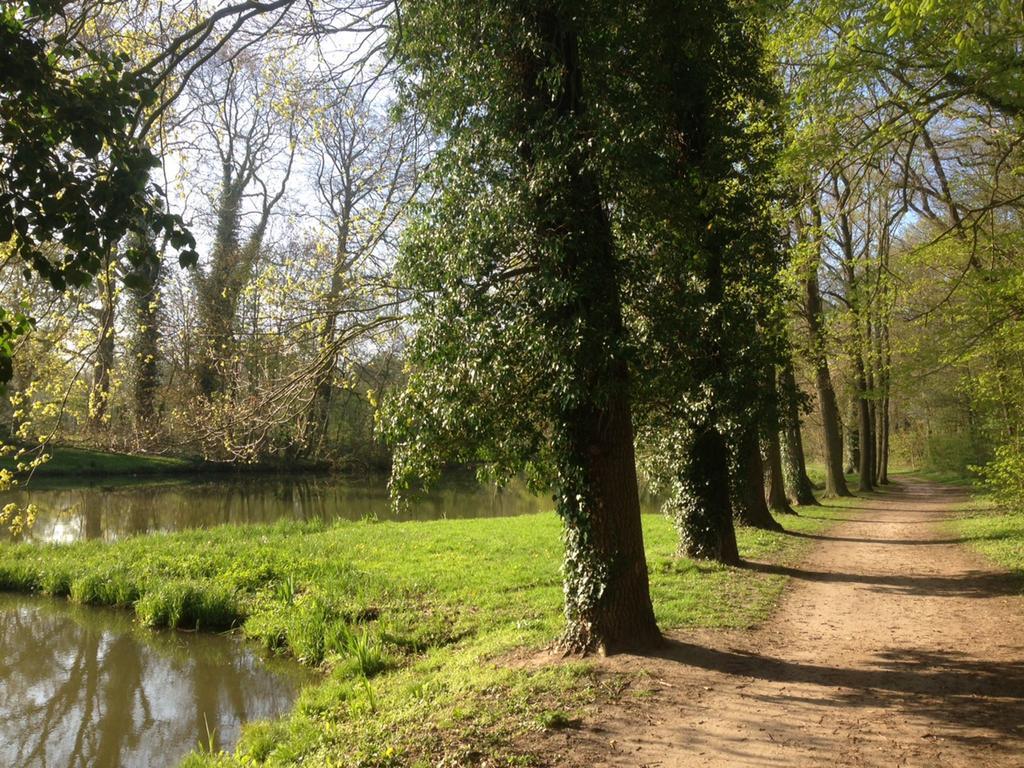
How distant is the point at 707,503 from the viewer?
10.2 m

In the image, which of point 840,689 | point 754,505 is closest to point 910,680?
point 840,689

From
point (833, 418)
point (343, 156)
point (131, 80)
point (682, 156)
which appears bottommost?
point (833, 418)

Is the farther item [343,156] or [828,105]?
[343,156]

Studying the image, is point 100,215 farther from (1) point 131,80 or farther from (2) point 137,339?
(2) point 137,339

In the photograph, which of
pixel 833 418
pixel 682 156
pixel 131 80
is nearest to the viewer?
pixel 131 80

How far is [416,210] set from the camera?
7164mm

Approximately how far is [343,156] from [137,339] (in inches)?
162

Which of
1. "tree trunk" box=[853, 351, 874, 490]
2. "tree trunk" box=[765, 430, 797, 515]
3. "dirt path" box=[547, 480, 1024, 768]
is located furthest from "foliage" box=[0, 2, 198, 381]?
"tree trunk" box=[853, 351, 874, 490]

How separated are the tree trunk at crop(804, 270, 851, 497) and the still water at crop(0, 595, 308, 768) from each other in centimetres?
1242

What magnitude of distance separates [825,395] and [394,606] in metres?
14.9

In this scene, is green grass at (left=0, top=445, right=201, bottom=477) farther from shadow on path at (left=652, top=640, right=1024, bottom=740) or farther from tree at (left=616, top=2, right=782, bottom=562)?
shadow on path at (left=652, top=640, right=1024, bottom=740)

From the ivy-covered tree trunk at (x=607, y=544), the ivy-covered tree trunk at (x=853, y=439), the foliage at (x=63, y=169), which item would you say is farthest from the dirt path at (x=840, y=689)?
the ivy-covered tree trunk at (x=853, y=439)

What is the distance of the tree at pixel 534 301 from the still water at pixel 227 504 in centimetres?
1151

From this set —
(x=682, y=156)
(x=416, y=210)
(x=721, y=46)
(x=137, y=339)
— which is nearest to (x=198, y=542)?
(x=137, y=339)
